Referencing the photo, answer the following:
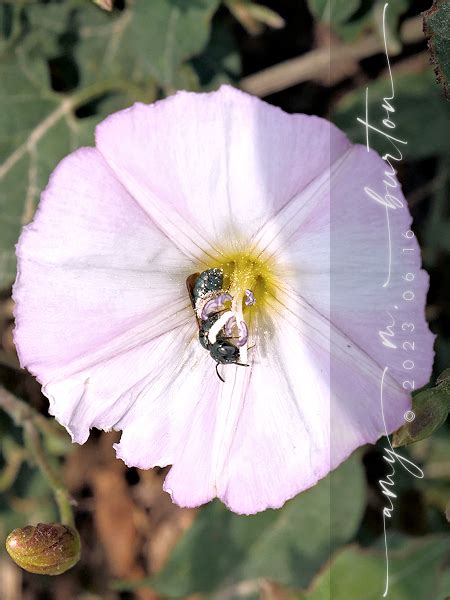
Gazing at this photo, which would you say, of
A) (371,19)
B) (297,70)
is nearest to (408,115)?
(371,19)

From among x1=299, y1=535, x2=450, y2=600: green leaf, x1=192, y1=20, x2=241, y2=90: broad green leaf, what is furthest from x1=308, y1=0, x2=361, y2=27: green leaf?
x1=299, y1=535, x2=450, y2=600: green leaf

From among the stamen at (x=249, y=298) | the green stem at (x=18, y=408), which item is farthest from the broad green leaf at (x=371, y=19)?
the green stem at (x=18, y=408)

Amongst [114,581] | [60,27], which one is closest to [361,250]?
[60,27]

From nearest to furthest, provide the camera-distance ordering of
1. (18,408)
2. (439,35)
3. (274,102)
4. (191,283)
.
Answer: (439,35) < (191,283) < (18,408) < (274,102)

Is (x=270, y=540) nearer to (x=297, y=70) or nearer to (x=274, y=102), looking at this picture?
(x=274, y=102)

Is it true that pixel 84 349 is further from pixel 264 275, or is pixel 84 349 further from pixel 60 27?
pixel 60 27
